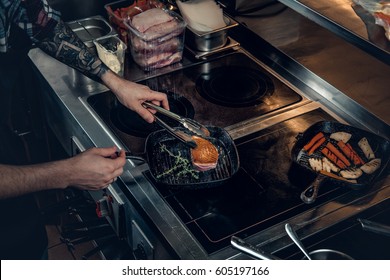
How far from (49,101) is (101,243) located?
573 mm

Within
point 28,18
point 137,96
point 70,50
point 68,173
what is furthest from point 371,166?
point 28,18

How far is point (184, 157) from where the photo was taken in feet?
5.32

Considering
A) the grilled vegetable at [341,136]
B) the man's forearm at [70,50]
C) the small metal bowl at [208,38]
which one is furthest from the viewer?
the small metal bowl at [208,38]

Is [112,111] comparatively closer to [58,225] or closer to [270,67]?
[270,67]

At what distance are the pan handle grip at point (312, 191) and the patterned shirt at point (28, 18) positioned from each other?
1008 mm

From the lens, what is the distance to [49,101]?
2012 millimetres

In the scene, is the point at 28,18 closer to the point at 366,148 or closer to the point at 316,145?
the point at 316,145

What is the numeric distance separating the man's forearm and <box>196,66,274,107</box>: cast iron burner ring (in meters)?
0.38

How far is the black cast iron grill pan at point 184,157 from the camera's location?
1.49 metres

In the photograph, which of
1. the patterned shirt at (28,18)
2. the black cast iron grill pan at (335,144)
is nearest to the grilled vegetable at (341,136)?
the black cast iron grill pan at (335,144)

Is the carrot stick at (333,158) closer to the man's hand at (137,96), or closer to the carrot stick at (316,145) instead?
the carrot stick at (316,145)

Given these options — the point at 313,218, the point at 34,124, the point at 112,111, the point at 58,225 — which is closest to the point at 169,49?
the point at 112,111

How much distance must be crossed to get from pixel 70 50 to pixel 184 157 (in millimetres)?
578

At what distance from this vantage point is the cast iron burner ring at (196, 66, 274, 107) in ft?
6.15
